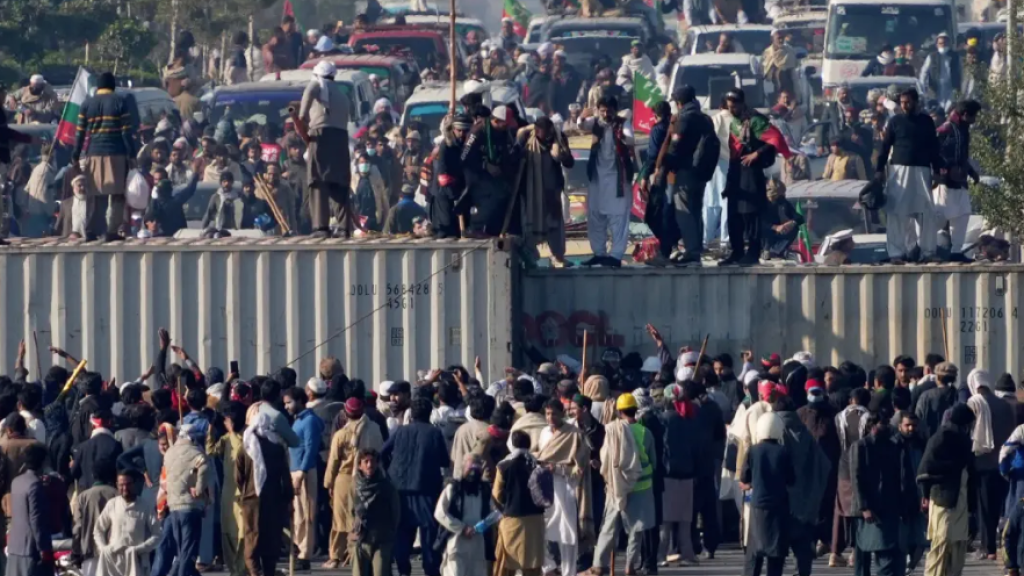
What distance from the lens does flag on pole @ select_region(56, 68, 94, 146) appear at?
102 ft

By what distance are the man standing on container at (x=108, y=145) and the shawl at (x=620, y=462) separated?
6.69 metres

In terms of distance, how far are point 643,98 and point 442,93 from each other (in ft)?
11.5

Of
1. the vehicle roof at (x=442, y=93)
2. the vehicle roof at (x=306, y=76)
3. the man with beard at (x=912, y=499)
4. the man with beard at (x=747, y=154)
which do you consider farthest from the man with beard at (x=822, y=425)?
the vehicle roof at (x=306, y=76)

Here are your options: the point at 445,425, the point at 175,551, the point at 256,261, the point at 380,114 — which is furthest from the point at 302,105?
the point at 380,114

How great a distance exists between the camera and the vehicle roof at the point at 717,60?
140 ft

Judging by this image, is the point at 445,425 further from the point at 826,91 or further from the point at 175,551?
the point at 826,91

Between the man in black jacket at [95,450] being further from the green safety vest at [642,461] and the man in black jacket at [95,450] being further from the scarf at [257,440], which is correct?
the green safety vest at [642,461]

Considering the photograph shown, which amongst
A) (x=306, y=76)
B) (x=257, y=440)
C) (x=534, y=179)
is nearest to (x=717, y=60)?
(x=306, y=76)

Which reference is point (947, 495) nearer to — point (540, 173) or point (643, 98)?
point (540, 173)

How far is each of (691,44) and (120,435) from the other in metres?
30.9

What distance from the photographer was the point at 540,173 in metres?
24.6

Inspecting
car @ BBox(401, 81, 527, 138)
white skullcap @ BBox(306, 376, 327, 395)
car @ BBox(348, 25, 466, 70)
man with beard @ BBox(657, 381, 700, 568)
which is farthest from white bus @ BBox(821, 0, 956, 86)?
white skullcap @ BBox(306, 376, 327, 395)

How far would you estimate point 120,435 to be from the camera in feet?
63.8

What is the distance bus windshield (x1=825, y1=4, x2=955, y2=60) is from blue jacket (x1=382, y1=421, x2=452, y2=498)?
2620cm
